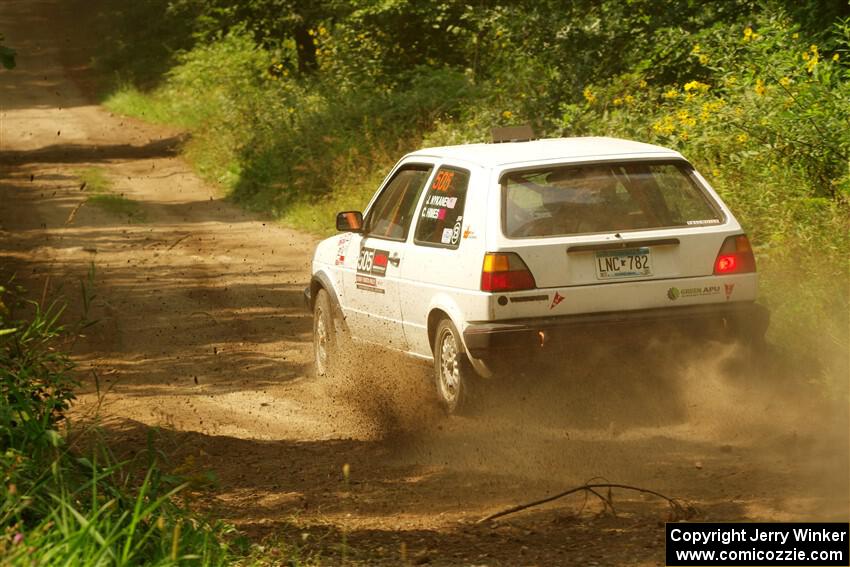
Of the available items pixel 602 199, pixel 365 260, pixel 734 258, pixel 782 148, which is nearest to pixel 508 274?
pixel 602 199

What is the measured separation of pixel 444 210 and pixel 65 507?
13.7 ft

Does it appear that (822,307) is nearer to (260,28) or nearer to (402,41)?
(402,41)

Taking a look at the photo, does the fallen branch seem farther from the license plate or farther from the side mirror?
the side mirror

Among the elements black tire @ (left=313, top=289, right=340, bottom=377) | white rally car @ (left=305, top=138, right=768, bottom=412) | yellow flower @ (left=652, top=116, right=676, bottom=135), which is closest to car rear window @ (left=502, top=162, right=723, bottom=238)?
white rally car @ (left=305, top=138, right=768, bottom=412)

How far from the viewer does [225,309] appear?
13.0m

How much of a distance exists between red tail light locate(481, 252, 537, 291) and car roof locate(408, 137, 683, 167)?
704mm

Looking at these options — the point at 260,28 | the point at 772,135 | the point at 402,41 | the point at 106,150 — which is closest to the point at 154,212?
the point at 402,41

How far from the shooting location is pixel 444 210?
28.2ft

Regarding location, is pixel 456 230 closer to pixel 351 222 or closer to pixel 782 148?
pixel 351 222

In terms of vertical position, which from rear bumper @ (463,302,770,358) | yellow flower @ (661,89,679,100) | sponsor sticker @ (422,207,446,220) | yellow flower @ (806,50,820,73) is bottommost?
rear bumper @ (463,302,770,358)

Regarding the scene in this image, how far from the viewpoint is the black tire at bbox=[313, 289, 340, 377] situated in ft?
33.3

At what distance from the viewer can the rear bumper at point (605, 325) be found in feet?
25.3

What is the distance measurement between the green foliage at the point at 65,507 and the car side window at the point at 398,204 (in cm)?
309

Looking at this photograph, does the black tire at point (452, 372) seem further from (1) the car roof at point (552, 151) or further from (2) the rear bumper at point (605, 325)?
(1) the car roof at point (552, 151)
